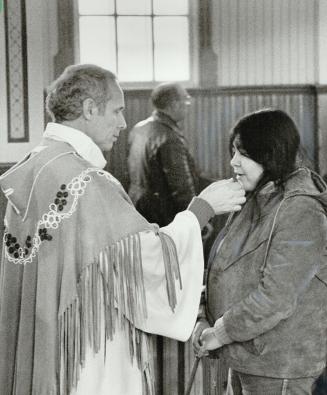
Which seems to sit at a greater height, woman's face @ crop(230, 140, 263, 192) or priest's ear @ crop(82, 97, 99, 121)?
priest's ear @ crop(82, 97, 99, 121)

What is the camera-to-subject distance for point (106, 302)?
1.69 m

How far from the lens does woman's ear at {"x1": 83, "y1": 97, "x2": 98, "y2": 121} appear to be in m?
1.74

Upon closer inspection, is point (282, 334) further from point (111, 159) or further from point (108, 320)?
point (111, 159)

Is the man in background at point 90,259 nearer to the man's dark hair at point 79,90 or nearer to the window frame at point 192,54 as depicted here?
the man's dark hair at point 79,90

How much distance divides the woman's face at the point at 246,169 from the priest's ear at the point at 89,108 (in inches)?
14.7

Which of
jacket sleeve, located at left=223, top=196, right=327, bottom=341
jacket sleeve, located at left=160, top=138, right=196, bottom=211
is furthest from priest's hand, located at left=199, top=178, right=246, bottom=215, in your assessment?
jacket sleeve, located at left=160, top=138, right=196, bottom=211

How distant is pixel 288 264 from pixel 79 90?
0.66 m

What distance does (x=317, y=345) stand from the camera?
1.70 m

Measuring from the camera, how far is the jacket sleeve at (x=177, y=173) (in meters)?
4.19

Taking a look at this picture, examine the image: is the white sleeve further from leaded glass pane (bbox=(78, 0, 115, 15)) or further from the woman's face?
leaded glass pane (bbox=(78, 0, 115, 15))

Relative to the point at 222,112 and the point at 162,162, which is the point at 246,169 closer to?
the point at 162,162

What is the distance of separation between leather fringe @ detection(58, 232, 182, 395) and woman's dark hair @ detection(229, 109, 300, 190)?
31 centimetres

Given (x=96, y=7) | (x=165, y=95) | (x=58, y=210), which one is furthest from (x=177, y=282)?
(x=96, y=7)

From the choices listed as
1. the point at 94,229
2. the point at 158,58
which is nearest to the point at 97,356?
the point at 94,229
